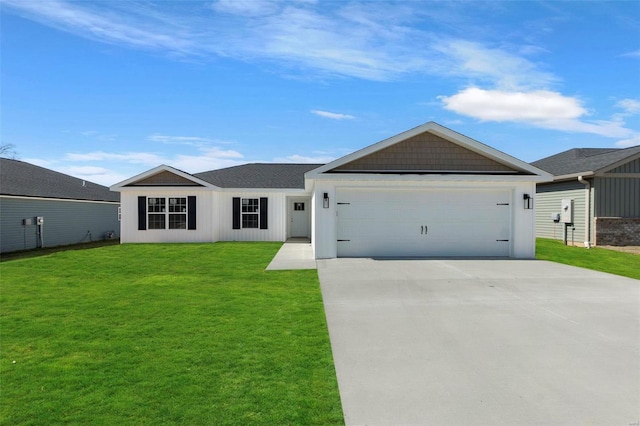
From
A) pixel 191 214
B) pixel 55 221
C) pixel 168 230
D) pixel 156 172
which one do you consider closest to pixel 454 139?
pixel 191 214

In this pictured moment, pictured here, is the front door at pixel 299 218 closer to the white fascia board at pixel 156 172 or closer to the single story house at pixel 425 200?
the white fascia board at pixel 156 172

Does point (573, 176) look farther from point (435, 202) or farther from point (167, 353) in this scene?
point (167, 353)

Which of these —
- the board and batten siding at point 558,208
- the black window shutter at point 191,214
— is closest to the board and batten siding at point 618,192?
the board and batten siding at point 558,208

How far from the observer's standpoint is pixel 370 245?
1255 centimetres

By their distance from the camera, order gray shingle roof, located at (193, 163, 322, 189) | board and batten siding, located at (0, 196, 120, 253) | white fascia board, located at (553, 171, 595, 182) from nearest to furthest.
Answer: white fascia board, located at (553, 171, 595, 182) → board and batten siding, located at (0, 196, 120, 253) → gray shingle roof, located at (193, 163, 322, 189)

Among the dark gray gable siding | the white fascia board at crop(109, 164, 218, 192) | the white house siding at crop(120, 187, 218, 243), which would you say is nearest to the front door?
the white house siding at crop(120, 187, 218, 243)

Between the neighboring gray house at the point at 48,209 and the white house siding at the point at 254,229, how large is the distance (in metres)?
7.93

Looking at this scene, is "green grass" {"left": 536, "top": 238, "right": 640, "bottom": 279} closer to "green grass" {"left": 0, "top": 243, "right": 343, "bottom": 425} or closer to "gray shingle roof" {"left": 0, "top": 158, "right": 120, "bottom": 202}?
"green grass" {"left": 0, "top": 243, "right": 343, "bottom": 425}

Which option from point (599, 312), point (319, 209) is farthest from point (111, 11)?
point (599, 312)

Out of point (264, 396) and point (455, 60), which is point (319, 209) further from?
point (264, 396)

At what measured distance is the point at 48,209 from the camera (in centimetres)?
1866

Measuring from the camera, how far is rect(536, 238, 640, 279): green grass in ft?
38.0

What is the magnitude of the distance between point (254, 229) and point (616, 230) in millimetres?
15739

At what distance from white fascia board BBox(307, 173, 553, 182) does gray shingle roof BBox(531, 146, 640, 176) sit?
20.9 ft
